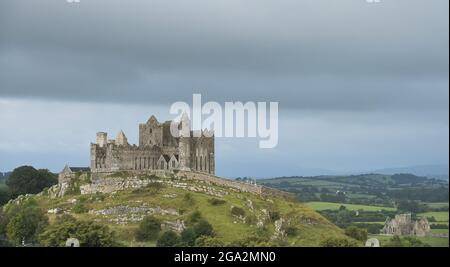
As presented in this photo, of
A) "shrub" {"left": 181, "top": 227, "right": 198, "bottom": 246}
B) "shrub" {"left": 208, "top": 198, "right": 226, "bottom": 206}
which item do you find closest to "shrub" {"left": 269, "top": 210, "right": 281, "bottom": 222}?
"shrub" {"left": 208, "top": 198, "right": 226, "bottom": 206}

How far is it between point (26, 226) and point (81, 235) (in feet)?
60.2

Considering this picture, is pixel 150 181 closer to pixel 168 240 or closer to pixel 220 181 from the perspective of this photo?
pixel 220 181

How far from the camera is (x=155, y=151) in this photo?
154 meters

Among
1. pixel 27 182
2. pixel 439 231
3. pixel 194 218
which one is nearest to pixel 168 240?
pixel 194 218

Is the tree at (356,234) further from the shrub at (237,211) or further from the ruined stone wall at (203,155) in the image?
the ruined stone wall at (203,155)

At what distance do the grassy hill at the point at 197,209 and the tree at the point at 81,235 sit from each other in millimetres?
3568

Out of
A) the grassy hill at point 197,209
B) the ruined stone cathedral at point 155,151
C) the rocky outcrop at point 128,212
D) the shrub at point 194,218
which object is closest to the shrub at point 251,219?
the grassy hill at point 197,209

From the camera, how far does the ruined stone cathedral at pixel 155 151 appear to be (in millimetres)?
151000

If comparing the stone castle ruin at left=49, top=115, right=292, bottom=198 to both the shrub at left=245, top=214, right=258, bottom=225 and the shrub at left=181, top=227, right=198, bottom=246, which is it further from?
the shrub at left=181, top=227, right=198, bottom=246

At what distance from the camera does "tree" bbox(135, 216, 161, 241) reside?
435 feet

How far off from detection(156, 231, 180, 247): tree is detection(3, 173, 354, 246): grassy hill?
2.07m
